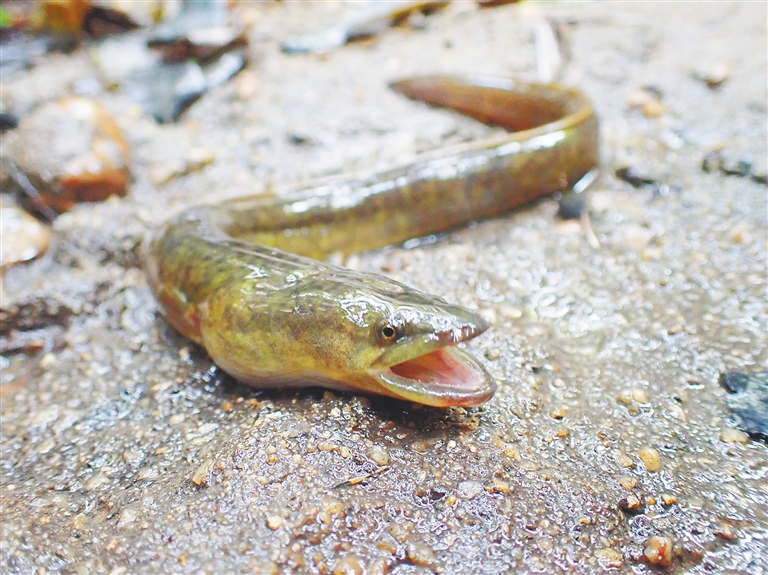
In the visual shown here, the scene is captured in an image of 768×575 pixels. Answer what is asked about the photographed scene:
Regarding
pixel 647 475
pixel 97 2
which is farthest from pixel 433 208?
pixel 97 2

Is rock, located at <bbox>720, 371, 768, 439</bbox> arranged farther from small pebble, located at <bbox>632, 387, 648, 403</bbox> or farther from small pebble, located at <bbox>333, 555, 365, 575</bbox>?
small pebble, located at <bbox>333, 555, 365, 575</bbox>

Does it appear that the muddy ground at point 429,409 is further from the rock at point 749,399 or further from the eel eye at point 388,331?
the eel eye at point 388,331

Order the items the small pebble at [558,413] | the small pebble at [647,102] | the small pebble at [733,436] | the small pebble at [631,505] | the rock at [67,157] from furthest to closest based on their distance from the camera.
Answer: the small pebble at [647,102], the rock at [67,157], the small pebble at [558,413], the small pebble at [733,436], the small pebble at [631,505]

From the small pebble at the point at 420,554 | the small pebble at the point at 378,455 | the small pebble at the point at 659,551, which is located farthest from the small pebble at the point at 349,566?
the small pebble at the point at 659,551

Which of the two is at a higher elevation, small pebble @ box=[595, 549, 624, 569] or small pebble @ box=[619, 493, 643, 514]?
small pebble @ box=[619, 493, 643, 514]

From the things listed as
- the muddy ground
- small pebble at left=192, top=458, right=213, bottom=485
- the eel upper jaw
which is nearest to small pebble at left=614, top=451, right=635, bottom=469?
the muddy ground

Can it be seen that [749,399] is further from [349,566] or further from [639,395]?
[349,566]

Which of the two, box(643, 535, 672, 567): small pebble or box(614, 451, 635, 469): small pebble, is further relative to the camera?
box(614, 451, 635, 469): small pebble

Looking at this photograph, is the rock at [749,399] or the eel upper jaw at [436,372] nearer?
the eel upper jaw at [436,372]

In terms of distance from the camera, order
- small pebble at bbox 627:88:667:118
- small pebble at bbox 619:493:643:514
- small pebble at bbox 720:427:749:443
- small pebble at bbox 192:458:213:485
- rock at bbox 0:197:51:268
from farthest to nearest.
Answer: small pebble at bbox 627:88:667:118 < rock at bbox 0:197:51:268 < small pebble at bbox 720:427:749:443 < small pebble at bbox 192:458:213:485 < small pebble at bbox 619:493:643:514
